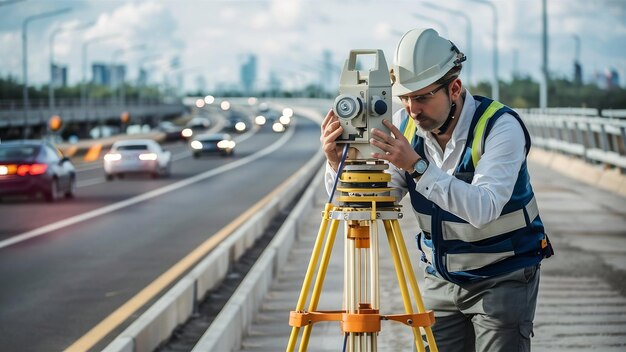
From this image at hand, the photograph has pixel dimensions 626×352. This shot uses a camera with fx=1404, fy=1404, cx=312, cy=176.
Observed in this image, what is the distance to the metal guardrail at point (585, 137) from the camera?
2761 cm

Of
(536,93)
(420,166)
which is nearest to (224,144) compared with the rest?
(420,166)

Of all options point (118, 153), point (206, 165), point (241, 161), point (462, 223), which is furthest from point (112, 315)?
point (241, 161)

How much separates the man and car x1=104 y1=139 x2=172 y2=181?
1463 inches

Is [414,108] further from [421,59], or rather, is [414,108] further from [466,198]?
[466,198]

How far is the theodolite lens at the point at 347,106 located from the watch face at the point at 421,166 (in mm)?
312

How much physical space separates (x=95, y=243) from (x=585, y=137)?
53.1ft

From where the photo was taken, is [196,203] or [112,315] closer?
[112,315]

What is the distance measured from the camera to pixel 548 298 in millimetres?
12266

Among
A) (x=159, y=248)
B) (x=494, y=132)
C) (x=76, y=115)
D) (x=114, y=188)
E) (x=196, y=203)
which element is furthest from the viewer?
(x=76, y=115)

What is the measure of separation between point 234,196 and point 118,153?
10.9 metres

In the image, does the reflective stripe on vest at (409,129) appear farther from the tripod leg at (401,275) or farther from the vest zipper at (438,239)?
the tripod leg at (401,275)

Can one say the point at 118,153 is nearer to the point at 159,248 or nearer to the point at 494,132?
the point at 159,248

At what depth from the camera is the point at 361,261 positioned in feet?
16.5

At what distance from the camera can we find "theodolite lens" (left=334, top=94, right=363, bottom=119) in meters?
4.56
